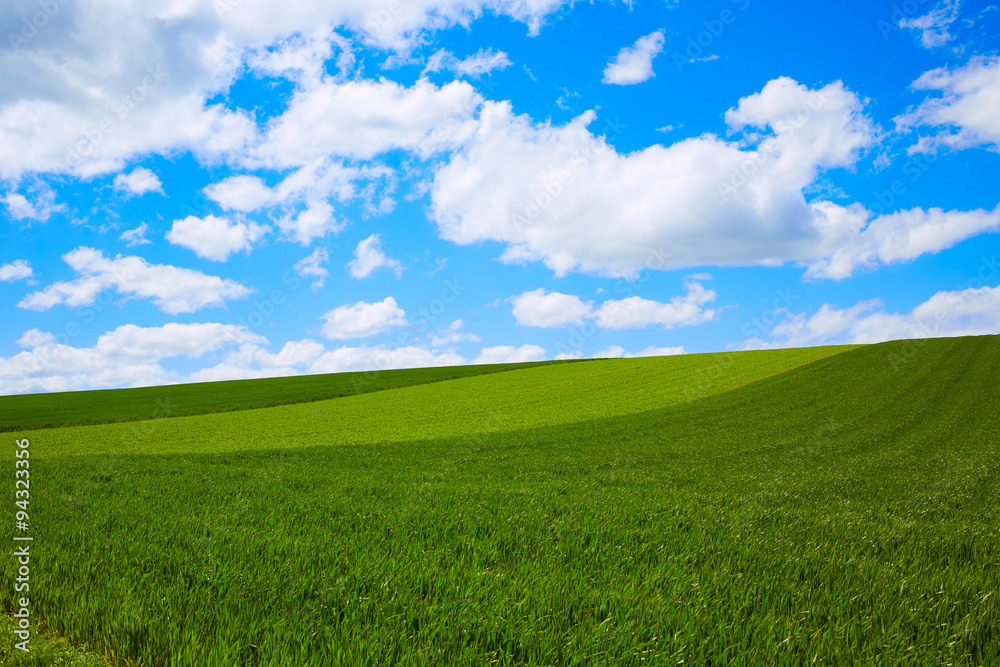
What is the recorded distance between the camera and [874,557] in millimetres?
6402

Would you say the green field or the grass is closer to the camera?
the green field

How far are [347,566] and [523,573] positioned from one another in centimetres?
173

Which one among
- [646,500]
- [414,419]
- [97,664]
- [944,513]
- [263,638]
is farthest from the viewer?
[414,419]

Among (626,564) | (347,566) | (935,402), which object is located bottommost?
(935,402)

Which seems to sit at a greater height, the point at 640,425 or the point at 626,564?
the point at 626,564

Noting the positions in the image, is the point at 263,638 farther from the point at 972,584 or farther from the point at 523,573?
the point at 972,584

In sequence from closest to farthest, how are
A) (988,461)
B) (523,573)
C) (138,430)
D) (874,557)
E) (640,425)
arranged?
Answer: (523,573) → (874,557) → (988,461) → (640,425) → (138,430)

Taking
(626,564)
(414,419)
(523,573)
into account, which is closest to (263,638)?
(523,573)

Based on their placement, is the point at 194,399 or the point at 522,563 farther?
the point at 194,399

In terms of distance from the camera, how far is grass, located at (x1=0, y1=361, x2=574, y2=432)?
48781 mm

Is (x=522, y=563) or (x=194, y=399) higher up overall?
(x=194, y=399)

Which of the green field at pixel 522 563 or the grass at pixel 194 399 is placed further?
the grass at pixel 194 399

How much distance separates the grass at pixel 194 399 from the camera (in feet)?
160

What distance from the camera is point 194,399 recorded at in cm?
6100
